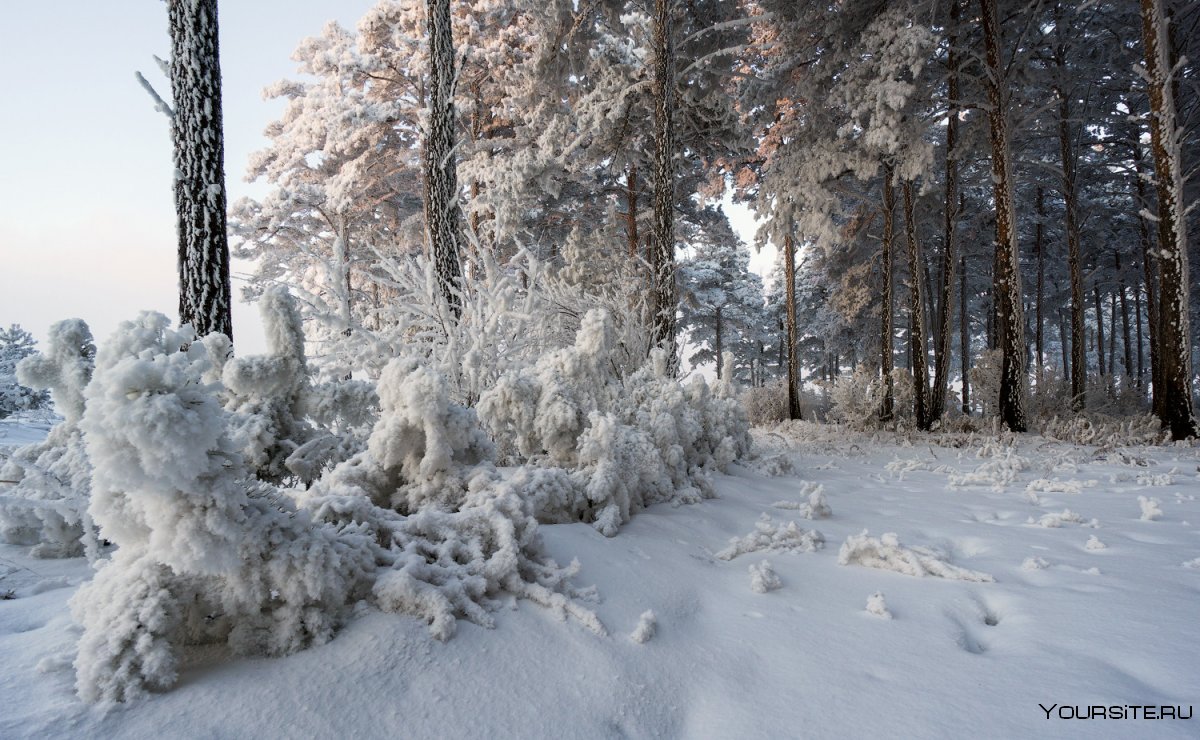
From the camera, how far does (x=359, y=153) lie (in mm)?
14930

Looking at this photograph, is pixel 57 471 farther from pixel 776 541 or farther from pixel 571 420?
pixel 776 541

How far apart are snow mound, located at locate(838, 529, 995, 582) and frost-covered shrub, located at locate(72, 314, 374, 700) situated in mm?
2034

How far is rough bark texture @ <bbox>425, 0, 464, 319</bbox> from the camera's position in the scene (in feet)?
21.1

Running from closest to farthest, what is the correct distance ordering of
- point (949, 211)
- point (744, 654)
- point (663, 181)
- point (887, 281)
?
1. point (744, 654)
2. point (663, 181)
3. point (949, 211)
4. point (887, 281)

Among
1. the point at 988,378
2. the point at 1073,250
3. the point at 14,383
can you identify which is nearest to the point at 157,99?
the point at 14,383

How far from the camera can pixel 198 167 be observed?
4.72 m

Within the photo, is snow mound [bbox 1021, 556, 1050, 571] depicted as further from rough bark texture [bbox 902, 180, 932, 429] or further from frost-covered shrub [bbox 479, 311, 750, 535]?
rough bark texture [bbox 902, 180, 932, 429]

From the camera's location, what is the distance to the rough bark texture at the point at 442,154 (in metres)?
6.43

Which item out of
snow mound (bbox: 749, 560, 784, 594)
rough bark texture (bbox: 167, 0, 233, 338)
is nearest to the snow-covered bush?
rough bark texture (bbox: 167, 0, 233, 338)

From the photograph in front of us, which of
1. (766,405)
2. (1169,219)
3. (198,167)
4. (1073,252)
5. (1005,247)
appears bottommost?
(766,405)

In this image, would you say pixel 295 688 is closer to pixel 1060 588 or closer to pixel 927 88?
pixel 1060 588

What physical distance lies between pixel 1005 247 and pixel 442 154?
7.87 meters

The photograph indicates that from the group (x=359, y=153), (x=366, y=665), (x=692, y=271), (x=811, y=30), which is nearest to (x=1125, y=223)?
(x=692, y=271)

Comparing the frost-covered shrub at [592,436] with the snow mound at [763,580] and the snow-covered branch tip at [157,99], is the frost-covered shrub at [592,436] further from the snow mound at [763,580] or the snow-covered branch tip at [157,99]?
the snow-covered branch tip at [157,99]
